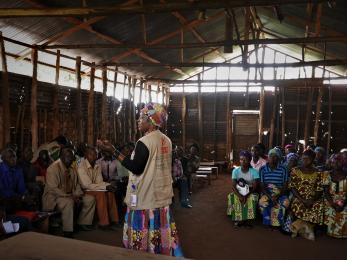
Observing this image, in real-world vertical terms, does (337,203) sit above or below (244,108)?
below

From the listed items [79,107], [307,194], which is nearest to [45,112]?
[79,107]

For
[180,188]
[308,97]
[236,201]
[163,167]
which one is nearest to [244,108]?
[308,97]

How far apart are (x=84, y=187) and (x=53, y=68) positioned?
15.1ft

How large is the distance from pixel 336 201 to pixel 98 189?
3.88m

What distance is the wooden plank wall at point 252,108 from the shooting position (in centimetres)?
1330

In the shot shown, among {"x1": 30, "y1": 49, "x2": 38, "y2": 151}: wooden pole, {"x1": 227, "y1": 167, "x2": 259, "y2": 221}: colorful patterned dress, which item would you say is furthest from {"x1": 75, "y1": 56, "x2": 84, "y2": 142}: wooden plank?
{"x1": 227, "y1": 167, "x2": 259, "y2": 221}: colorful patterned dress

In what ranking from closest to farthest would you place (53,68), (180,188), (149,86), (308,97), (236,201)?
(236,201) < (180,188) < (53,68) < (308,97) < (149,86)

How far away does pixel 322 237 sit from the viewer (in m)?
5.58

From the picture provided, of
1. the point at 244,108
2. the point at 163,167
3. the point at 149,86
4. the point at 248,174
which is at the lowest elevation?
the point at 248,174

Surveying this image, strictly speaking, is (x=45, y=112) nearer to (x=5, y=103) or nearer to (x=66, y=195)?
(x=5, y=103)

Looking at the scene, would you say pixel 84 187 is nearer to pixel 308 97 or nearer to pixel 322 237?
pixel 322 237

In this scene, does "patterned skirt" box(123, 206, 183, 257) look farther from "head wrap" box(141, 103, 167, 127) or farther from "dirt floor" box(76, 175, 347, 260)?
"dirt floor" box(76, 175, 347, 260)

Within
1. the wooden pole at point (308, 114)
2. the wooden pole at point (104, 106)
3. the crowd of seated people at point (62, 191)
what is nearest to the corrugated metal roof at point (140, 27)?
the wooden pole at point (104, 106)

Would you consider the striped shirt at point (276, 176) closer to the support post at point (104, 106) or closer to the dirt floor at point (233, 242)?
the dirt floor at point (233, 242)
